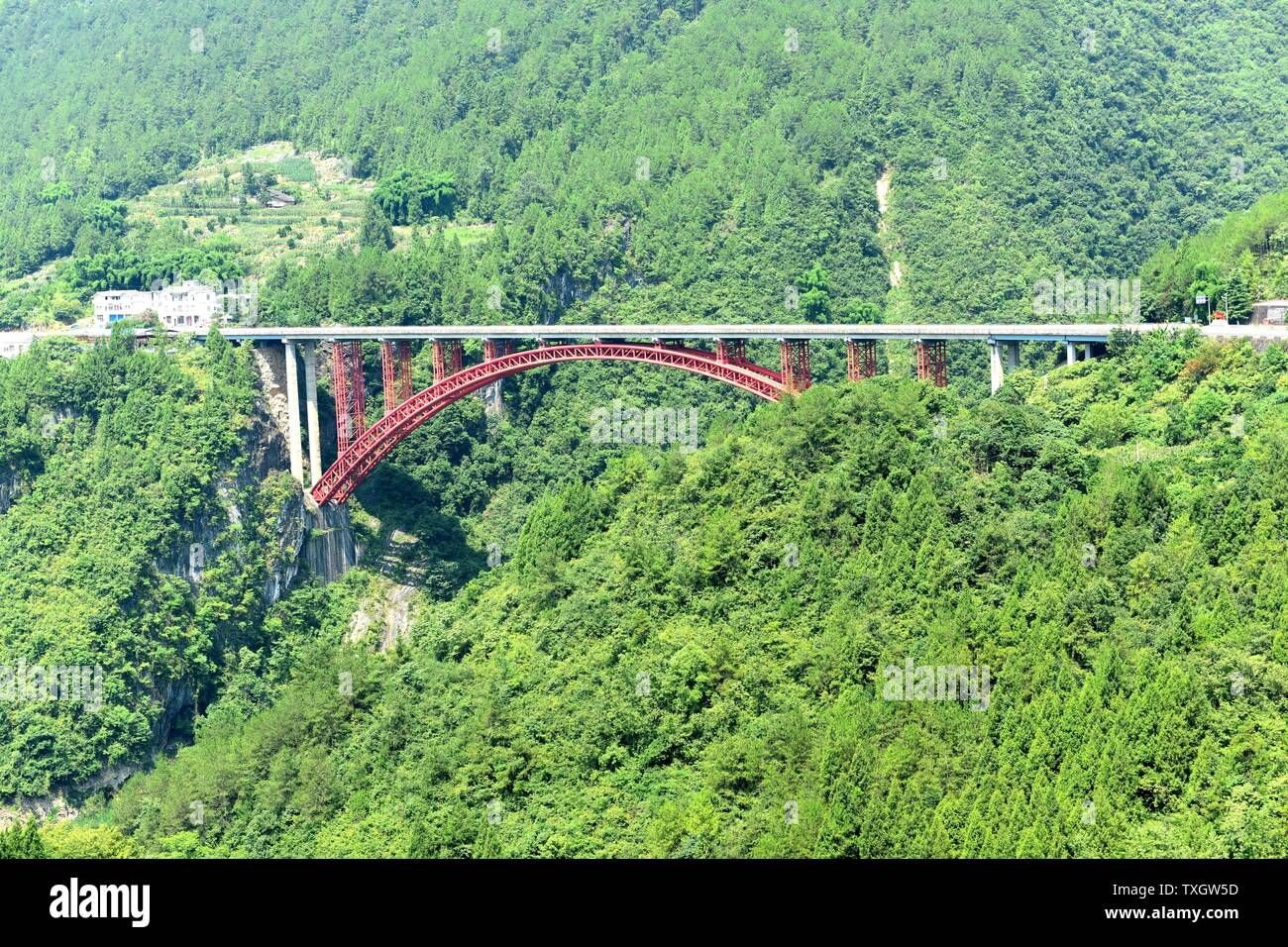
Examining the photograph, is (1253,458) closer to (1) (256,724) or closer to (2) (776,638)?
(2) (776,638)

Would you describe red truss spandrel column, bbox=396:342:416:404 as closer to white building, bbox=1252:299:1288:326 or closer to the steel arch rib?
the steel arch rib

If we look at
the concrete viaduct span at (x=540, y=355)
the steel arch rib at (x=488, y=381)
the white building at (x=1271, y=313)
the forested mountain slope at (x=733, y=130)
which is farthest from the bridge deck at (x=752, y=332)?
the forested mountain slope at (x=733, y=130)

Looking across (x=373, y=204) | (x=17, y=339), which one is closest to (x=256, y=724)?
(x=17, y=339)

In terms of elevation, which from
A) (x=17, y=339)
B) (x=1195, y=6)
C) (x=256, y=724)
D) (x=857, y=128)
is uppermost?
(x=1195, y=6)
